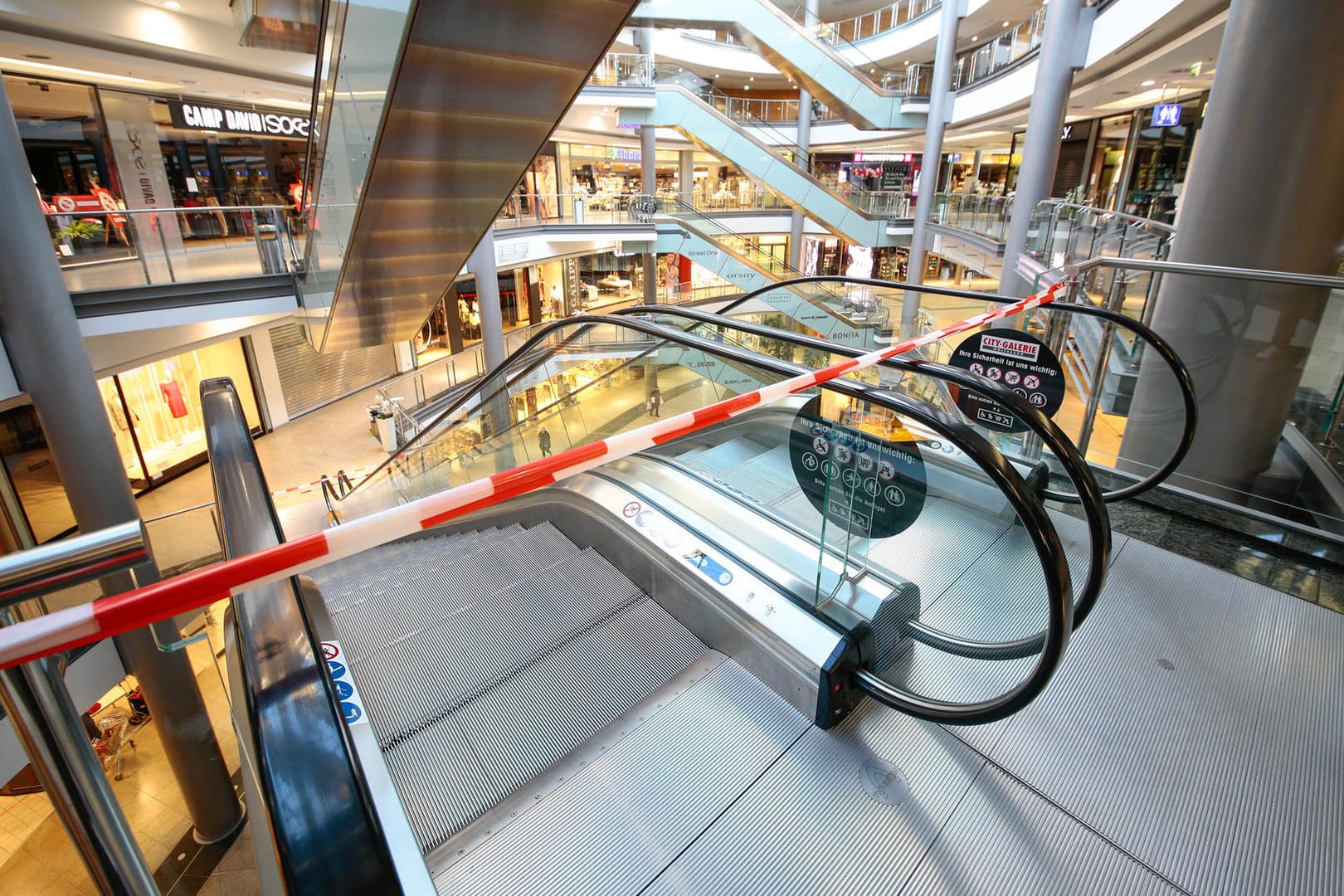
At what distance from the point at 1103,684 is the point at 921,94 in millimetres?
16923

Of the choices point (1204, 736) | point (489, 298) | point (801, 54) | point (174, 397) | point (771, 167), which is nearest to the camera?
point (1204, 736)

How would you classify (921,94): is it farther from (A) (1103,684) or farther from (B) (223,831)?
(B) (223,831)

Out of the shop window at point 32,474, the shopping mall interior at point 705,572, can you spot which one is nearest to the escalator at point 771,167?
the shopping mall interior at point 705,572

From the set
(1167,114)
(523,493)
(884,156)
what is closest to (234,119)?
(523,493)

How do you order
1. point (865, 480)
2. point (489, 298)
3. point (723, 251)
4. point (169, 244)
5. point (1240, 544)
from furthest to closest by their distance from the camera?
1. point (723, 251)
2. point (489, 298)
3. point (169, 244)
4. point (1240, 544)
5. point (865, 480)

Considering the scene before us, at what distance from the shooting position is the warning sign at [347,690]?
6.08ft

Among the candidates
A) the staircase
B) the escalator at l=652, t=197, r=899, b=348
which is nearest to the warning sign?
the staircase

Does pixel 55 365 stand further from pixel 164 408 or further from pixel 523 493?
pixel 164 408

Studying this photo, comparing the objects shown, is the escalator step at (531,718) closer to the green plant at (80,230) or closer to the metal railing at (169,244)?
the metal railing at (169,244)

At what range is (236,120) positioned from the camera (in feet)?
40.9

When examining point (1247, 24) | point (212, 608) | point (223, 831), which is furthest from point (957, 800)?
point (223, 831)

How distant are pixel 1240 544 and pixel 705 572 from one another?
2561 mm

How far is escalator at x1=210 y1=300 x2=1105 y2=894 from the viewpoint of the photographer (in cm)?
158

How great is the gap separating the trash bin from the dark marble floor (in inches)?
379
